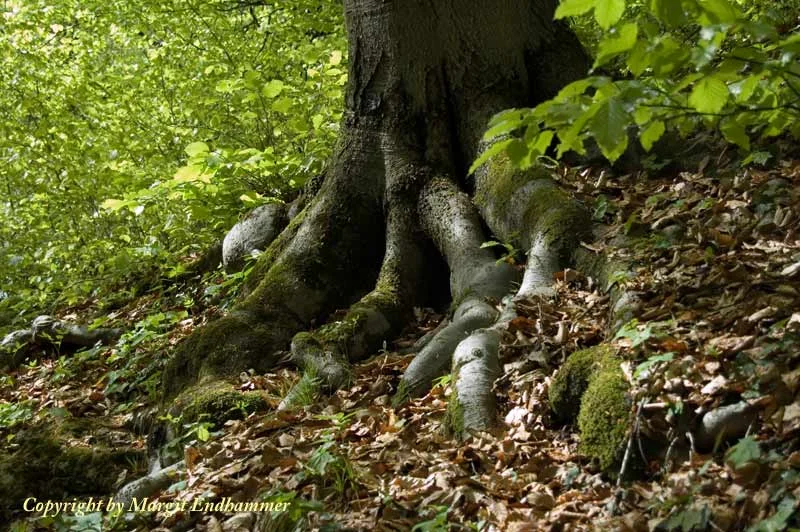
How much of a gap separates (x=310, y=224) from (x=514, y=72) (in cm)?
195

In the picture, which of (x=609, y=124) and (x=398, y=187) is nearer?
(x=609, y=124)

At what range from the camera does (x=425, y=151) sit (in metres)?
5.56

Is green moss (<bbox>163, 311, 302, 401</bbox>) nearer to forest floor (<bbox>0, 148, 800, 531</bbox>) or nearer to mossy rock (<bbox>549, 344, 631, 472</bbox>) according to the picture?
forest floor (<bbox>0, 148, 800, 531</bbox>)

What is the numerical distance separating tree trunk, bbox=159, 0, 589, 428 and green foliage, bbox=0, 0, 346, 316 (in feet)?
6.82

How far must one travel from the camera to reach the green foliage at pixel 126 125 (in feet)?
26.4

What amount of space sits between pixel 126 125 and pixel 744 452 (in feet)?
27.3

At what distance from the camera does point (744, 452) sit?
244 cm

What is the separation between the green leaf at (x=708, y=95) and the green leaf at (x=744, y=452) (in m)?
1.12

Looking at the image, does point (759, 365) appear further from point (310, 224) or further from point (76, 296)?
point (76, 296)

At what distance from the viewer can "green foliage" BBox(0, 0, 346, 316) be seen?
8.05 m

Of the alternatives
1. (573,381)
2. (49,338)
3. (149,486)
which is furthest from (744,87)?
(49,338)

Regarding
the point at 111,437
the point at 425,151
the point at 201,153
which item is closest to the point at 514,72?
the point at 425,151

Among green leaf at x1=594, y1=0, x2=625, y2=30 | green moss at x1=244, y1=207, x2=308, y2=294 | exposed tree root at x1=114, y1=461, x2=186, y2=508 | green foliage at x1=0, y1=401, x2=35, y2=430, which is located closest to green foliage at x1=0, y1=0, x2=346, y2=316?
green moss at x1=244, y1=207, x2=308, y2=294

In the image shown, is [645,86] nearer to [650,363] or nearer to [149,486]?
[650,363]
